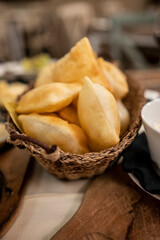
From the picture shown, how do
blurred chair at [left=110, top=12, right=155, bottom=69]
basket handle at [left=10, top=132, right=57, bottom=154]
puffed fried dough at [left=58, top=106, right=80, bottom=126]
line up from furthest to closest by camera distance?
blurred chair at [left=110, top=12, right=155, bottom=69], puffed fried dough at [left=58, top=106, right=80, bottom=126], basket handle at [left=10, top=132, right=57, bottom=154]

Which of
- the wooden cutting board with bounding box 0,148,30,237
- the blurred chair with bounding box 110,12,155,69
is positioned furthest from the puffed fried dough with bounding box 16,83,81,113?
the blurred chair with bounding box 110,12,155,69

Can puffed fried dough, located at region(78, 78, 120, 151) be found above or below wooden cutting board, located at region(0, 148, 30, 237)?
above

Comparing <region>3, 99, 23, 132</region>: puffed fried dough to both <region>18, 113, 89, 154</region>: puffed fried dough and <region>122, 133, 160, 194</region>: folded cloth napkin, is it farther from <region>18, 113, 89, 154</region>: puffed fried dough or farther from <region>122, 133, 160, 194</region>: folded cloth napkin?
<region>122, 133, 160, 194</region>: folded cloth napkin

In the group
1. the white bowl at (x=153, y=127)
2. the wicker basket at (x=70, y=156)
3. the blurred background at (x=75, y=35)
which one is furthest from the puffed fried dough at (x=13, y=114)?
the blurred background at (x=75, y=35)

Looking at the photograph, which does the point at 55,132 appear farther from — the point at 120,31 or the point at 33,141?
the point at 120,31

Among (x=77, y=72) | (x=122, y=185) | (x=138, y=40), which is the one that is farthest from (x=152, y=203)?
(x=138, y=40)

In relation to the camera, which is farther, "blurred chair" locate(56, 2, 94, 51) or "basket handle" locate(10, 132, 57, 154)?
"blurred chair" locate(56, 2, 94, 51)

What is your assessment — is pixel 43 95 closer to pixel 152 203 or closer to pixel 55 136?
pixel 55 136
